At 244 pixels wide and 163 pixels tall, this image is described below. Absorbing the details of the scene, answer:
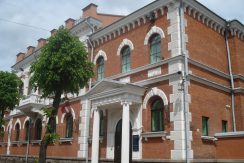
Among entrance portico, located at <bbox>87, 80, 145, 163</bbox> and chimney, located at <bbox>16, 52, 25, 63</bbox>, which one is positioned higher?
chimney, located at <bbox>16, 52, 25, 63</bbox>

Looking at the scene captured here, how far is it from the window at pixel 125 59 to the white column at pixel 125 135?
3545 mm

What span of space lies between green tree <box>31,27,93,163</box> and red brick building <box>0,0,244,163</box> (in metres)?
1.60

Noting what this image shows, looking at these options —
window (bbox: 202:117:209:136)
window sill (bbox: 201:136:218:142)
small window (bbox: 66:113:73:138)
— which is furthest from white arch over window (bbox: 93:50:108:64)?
window sill (bbox: 201:136:218:142)

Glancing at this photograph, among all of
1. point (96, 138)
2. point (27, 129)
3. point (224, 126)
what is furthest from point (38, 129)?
point (224, 126)

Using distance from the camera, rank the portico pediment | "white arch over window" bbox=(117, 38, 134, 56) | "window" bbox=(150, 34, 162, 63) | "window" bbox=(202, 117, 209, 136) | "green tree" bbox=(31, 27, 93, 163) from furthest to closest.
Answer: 1. "white arch over window" bbox=(117, 38, 134, 56)
2. "window" bbox=(150, 34, 162, 63)
3. "green tree" bbox=(31, 27, 93, 163)
4. the portico pediment
5. "window" bbox=(202, 117, 209, 136)

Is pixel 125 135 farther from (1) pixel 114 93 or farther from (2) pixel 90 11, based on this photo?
(2) pixel 90 11

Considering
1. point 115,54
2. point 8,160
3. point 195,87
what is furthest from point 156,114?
point 8,160

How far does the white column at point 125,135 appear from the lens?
1546 centimetres

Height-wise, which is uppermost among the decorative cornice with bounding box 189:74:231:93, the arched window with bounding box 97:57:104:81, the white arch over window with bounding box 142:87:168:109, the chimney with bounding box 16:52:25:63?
the chimney with bounding box 16:52:25:63

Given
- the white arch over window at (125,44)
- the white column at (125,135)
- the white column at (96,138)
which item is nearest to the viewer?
the white column at (125,135)

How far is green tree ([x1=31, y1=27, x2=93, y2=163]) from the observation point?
1675 cm

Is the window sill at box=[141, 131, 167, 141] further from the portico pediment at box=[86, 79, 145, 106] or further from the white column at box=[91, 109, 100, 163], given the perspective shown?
the white column at box=[91, 109, 100, 163]

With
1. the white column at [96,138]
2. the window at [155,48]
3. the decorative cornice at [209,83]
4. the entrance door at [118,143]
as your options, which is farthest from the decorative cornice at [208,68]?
the white column at [96,138]

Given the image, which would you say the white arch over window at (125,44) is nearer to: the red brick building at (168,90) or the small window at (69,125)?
the red brick building at (168,90)
